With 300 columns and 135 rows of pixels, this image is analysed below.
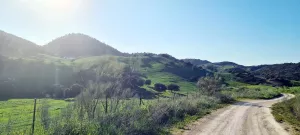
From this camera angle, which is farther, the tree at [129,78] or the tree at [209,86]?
the tree at [209,86]

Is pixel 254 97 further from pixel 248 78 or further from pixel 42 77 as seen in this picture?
pixel 248 78

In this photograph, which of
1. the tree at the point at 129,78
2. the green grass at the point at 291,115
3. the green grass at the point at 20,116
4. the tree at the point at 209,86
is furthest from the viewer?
the tree at the point at 209,86

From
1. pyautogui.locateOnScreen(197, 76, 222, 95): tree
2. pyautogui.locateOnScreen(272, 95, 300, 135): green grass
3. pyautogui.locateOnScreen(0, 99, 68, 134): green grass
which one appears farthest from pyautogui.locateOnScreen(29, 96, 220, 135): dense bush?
pyautogui.locateOnScreen(197, 76, 222, 95): tree

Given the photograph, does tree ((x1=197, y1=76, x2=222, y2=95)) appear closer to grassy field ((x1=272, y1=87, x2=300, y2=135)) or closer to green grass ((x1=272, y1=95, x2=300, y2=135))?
grassy field ((x1=272, y1=87, x2=300, y2=135))

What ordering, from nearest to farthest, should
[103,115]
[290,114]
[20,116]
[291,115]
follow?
[103,115]
[20,116]
[291,115]
[290,114]

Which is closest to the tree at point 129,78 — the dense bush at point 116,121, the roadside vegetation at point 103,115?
the roadside vegetation at point 103,115

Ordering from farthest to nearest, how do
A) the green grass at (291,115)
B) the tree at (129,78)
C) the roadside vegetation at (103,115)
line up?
the green grass at (291,115)
the tree at (129,78)
the roadside vegetation at (103,115)

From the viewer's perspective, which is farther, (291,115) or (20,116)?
(291,115)

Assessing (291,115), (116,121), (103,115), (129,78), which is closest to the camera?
(103,115)

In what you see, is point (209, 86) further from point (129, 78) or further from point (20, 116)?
point (20, 116)

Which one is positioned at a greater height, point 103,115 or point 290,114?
point 103,115

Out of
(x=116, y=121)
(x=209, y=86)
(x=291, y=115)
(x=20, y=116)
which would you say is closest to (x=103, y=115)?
(x=116, y=121)

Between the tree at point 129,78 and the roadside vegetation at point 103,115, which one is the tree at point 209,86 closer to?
the tree at point 129,78

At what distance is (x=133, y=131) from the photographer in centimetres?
1509
